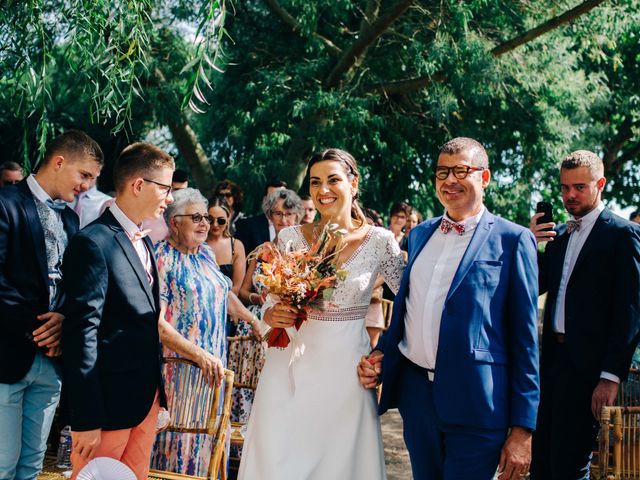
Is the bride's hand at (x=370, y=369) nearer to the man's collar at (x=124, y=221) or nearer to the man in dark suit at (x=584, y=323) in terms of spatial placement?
the man in dark suit at (x=584, y=323)

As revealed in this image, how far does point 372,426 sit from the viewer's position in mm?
3828

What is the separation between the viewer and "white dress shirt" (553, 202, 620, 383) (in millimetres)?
4320

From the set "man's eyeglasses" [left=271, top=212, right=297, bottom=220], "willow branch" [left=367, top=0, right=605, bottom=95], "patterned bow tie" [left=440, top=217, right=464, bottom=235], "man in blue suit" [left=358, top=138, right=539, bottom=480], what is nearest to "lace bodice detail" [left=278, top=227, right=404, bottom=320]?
"man in blue suit" [left=358, top=138, right=539, bottom=480]

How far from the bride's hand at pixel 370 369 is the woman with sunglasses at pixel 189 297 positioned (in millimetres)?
953

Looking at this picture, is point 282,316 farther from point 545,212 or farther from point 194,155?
point 194,155

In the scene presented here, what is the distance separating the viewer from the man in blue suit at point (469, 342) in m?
3.17

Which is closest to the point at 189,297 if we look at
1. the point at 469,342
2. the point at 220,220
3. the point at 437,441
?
the point at 437,441

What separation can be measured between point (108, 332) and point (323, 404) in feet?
3.91

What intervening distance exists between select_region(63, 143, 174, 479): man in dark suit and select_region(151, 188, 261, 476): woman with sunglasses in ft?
3.06

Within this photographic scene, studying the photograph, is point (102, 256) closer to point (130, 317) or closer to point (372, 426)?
point (130, 317)

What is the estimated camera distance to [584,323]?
163 inches

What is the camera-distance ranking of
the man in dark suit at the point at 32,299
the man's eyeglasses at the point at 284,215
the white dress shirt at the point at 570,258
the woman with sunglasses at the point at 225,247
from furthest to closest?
the man's eyeglasses at the point at 284,215 < the woman with sunglasses at the point at 225,247 < the white dress shirt at the point at 570,258 < the man in dark suit at the point at 32,299

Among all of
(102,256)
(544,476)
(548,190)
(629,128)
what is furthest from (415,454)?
(629,128)

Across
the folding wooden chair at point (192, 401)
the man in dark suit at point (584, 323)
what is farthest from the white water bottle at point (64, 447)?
the man in dark suit at point (584, 323)
